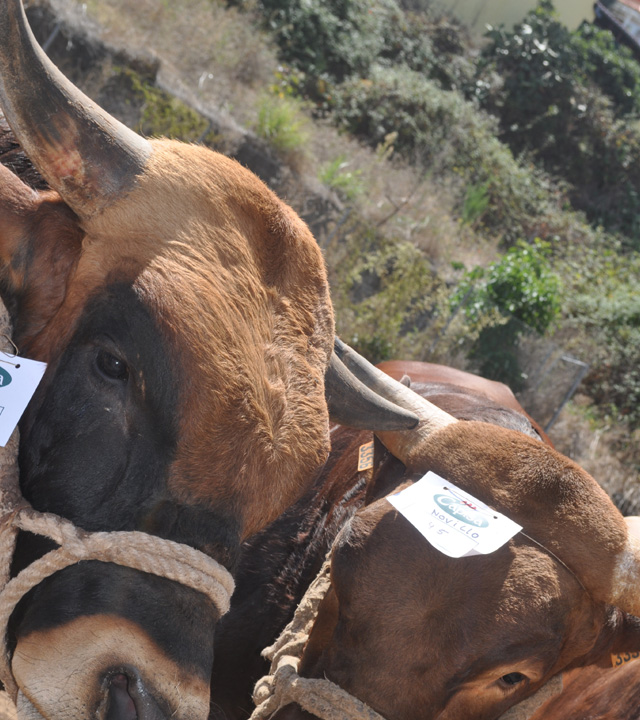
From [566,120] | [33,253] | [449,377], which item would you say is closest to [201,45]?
[449,377]

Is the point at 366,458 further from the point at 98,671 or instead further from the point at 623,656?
the point at 98,671

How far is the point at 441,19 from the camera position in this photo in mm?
22562

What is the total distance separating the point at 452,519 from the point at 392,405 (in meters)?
0.54

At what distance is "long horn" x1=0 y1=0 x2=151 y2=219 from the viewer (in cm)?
158

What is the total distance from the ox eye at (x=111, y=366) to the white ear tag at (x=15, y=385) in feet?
0.46

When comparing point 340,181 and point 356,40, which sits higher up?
point 356,40

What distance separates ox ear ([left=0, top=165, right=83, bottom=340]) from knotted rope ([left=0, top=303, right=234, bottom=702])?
0.32 ft

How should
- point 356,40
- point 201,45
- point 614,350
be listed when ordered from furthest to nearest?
point 356,40, point 614,350, point 201,45

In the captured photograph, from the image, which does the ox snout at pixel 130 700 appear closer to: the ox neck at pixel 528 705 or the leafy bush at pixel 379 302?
the ox neck at pixel 528 705

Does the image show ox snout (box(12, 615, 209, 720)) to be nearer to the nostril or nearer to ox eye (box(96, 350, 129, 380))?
the nostril

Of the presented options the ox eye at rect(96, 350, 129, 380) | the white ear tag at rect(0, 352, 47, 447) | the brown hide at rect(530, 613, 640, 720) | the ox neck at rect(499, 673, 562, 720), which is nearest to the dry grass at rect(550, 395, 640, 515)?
the brown hide at rect(530, 613, 640, 720)

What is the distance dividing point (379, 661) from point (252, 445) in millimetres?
1102

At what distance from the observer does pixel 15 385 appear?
1765mm

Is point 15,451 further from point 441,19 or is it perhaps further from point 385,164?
point 441,19
